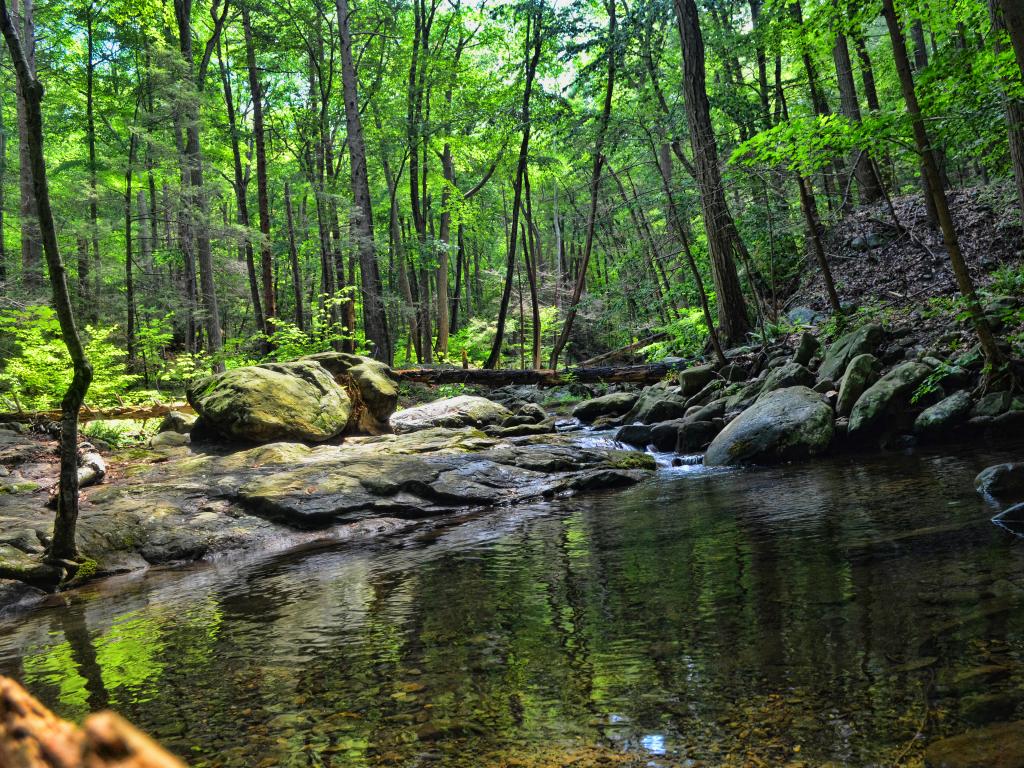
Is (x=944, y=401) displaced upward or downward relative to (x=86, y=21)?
downward

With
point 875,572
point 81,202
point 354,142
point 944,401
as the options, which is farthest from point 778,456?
point 81,202

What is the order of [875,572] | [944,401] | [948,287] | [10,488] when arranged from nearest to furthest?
[875,572] < [10,488] < [944,401] < [948,287]

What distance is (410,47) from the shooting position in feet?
78.2

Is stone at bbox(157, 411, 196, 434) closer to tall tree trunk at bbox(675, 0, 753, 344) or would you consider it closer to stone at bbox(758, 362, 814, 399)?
stone at bbox(758, 362, 814, 399)

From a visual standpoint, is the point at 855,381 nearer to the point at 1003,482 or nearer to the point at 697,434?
the point at 697,434

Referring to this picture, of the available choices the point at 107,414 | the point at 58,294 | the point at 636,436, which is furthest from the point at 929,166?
the point at 107,414

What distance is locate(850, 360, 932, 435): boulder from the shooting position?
8.98 meters

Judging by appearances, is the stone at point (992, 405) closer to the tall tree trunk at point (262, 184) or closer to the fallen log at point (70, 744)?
the fallen log at point (70, 744)

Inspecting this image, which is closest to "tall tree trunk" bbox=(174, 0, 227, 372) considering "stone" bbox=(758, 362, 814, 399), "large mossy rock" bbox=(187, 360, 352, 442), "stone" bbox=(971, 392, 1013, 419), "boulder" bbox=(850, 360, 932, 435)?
"large mossy rock" bbox=(187, 360, 352, 442)

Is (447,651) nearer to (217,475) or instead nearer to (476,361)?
(217,475)

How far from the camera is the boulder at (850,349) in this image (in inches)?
415

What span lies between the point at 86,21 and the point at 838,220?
20990mm

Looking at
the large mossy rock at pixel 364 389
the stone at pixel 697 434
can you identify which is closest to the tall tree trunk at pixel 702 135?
the stone at pixel 697 434

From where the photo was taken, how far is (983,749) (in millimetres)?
2068
